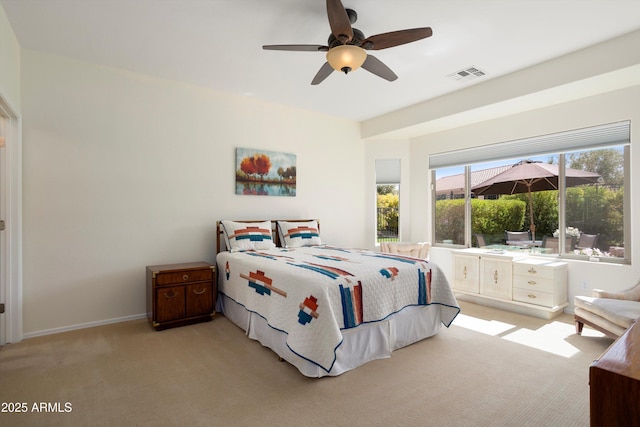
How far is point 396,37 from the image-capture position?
96.1 inches

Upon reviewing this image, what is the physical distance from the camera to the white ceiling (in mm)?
2539

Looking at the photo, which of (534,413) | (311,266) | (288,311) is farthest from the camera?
(311,266)

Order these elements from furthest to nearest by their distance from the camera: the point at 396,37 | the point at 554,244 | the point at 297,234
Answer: the point at 297,234, the point at 554,244, the point at 396,37

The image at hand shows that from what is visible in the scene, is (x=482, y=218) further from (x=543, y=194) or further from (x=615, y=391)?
(x=615, y=391)

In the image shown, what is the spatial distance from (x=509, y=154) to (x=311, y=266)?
3.27m

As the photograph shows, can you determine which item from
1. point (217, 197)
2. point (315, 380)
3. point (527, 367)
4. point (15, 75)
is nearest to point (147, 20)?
point (15, 75)

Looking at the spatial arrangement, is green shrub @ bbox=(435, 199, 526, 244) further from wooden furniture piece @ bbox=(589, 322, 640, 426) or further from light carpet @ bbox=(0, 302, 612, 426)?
wooden furniture piece @ bbox=(589, 322, 640, 426)

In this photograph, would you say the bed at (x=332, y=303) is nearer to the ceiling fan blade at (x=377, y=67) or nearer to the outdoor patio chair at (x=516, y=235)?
the ceiling fan blade at (x=377, y=67)

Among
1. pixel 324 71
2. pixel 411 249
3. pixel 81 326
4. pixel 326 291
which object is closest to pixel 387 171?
pixel 411 249

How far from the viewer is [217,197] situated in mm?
4281

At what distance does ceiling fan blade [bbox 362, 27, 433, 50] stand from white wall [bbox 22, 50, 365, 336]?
2431 mm

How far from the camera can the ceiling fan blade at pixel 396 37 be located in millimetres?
2340

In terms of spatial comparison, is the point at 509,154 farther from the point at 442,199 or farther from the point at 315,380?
the point at 315,380

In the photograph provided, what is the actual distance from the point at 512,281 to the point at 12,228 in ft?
17.2
